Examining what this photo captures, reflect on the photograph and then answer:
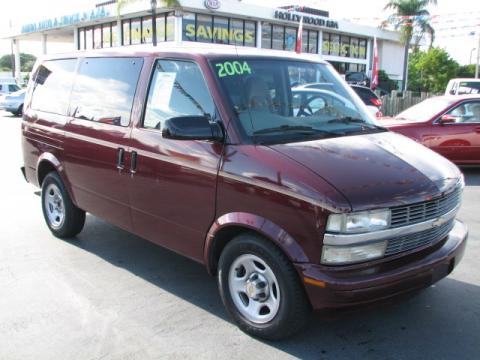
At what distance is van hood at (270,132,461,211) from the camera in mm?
3123

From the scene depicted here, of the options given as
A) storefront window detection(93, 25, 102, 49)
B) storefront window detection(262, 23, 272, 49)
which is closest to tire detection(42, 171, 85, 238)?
storefront window detection(262, 23, 272, 49)

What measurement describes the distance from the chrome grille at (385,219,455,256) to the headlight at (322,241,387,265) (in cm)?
14

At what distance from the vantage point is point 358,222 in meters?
3.05

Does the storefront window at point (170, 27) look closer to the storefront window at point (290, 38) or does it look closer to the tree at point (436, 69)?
the storefront window at point (290, 38)

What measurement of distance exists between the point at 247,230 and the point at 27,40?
54320 millimetres

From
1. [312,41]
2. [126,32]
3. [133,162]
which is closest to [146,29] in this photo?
[126,32]

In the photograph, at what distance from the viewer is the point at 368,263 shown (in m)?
3.11

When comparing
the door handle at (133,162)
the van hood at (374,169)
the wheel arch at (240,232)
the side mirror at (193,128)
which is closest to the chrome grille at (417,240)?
the van hood at (374,169)

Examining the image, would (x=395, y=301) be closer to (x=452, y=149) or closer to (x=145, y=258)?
(x=145, y=258)

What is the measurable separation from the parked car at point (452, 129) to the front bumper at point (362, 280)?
268 inches

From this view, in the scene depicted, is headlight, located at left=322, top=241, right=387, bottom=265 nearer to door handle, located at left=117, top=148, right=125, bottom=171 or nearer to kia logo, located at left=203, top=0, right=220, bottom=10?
door handle, located at left=117, top=148, right=125, bottom=171

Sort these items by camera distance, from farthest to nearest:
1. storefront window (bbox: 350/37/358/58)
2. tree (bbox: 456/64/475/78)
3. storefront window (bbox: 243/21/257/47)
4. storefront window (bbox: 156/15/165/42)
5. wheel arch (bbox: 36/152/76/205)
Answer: tree (bbox: 456/64/475/78) < storefront window (bbox: 350/37/358/58) < storefront window (bbox: 243/21/257/47) < storefront window (bbox: 156/15/165/42) < wheel arch (bbox: 36/152/76/205)

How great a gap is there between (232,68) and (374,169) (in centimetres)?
133

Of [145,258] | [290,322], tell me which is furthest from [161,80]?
[290,322]
